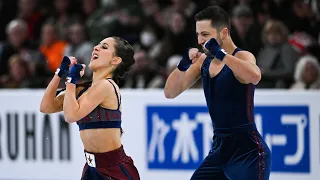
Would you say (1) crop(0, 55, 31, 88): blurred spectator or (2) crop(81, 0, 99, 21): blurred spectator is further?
(2) crop(81, 0, 99, 21): blurred spectator

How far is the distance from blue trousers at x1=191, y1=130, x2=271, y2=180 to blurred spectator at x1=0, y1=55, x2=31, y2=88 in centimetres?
519

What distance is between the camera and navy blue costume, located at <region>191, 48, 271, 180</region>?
576cm

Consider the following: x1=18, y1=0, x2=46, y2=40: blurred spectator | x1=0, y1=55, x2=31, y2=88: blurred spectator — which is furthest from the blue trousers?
x1=18, y1=0, x2=46, y2=40: blurred spectator

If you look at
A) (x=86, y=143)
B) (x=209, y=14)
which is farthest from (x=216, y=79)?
(x=86, y=143)

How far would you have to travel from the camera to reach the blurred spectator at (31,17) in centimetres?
1252

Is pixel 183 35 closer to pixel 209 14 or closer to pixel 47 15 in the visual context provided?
pixel 47 15

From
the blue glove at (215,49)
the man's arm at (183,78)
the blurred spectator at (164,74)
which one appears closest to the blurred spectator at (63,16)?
the blurred spectator at (164,74)

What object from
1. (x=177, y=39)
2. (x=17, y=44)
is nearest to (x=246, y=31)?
(x=177, y=39)

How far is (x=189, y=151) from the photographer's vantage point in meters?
8.49

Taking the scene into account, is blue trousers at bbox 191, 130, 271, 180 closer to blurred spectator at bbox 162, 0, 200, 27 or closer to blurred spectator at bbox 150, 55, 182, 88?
blurred spectator at bbox 150, 55, 182, 88

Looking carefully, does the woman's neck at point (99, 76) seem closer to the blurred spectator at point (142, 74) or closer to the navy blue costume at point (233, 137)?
the navy blue costume at point (233, 137)

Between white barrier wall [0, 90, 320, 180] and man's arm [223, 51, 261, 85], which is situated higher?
man's arm [223, 51, 261, 85]

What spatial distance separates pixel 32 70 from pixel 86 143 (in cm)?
551

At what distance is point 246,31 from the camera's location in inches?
391
